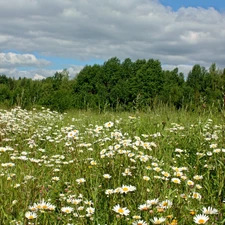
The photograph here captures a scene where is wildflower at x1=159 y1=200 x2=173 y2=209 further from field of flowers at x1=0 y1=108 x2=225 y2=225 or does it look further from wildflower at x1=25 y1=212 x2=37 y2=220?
wildflower at x1=25 y1=212 x2=37 y2=220

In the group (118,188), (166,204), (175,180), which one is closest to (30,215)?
(118,188)

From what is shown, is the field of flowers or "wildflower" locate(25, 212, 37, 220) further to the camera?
the field of flowers

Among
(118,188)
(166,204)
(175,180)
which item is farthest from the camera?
(175,180)

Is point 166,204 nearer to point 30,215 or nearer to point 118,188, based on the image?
point 118,188

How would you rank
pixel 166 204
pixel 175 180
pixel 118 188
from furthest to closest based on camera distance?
pixel 175 180, pixel 118 188, pixel 166 204

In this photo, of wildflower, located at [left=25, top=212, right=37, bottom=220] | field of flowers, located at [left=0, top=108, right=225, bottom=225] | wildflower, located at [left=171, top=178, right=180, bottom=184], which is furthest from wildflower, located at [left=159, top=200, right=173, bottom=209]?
wildflower, located at [left=25, top=212, right=37, bottom=220]

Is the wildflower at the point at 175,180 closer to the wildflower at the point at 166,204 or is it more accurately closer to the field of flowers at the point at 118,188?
the field of flowers at the point at 118,188

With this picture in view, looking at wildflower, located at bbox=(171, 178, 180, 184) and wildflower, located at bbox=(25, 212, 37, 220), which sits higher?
wildflower, located at bbox=(171, 178, 180, 184)

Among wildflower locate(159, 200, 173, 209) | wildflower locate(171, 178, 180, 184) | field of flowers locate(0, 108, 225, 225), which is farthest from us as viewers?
wildflower locate(171, 178, 180, 184)

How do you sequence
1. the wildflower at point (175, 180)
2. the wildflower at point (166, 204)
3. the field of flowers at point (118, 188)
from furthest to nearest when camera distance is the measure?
1. the wildflower at point (175, 180)
2. the field of flowers at point (118, 188)
3. the wildflower at point (166, 204)

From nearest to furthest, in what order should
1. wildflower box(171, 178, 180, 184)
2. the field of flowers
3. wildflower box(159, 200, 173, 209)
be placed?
1. wildflower box(159, 200, 173, 209)
2. the field of flowers
3. wildflower box(171, 178, 180, 184)

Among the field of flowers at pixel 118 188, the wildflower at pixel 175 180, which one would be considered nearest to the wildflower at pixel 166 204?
the field of flowers at pixel 118 188

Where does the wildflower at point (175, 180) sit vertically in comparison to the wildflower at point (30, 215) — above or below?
above

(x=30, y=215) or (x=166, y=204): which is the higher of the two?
(x=166, y=204)
